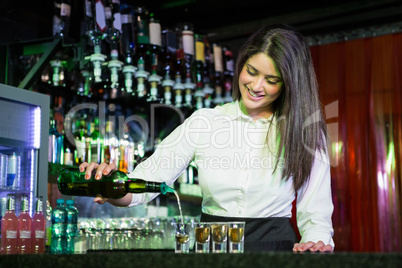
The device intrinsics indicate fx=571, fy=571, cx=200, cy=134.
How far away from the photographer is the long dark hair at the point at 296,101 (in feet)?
6.45

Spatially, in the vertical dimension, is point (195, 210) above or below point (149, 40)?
below

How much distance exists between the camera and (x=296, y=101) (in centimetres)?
198

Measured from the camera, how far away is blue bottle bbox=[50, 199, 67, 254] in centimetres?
305

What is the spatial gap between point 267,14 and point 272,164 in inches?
153

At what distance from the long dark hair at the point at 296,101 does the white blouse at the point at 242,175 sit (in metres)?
0.04

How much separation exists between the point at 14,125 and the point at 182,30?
5.58 feet

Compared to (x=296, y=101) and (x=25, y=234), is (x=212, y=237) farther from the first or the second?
(x=25, y=234)

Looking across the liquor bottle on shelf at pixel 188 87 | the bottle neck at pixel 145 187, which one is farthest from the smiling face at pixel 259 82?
the liquor bottle on shelf at pixel 188 87

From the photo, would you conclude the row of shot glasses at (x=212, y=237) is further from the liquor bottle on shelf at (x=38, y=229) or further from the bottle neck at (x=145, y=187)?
the liquor bottle on shelf at (x=38, y=229)

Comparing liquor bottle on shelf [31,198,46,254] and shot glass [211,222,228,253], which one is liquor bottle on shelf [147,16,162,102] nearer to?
liquor bottle on shelf [31,198,46,254]

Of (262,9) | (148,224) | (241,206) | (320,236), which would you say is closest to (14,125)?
(148,224)

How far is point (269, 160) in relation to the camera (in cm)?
206

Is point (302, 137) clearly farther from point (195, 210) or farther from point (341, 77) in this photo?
point (341, 77)

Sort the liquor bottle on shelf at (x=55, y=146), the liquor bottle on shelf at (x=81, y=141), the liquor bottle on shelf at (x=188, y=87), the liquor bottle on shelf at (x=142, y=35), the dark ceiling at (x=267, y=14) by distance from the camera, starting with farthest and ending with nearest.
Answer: the dark ceiling at (x=267, y=14) → the liquor bottle on shelf at (x=188, y=87) → the liquor bottle on shelf at (x=142, y=35) → the liquor bottle on shelf at (x=81, y=141) → the liquor bottle on shelf at (x=55, y=146)
